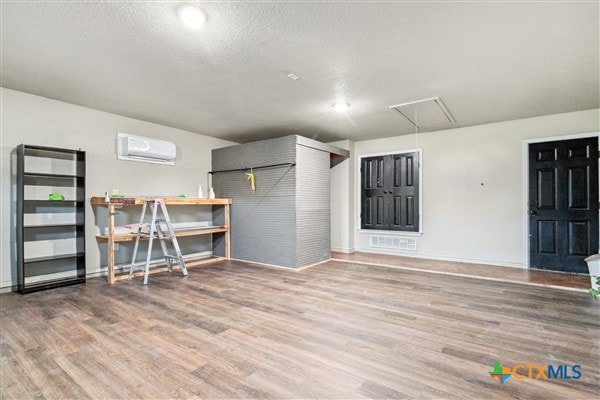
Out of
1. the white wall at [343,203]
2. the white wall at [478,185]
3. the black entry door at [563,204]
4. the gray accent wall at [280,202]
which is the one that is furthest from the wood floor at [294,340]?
the white wall at [343,203]

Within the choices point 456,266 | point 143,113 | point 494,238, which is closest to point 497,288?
point 456,266

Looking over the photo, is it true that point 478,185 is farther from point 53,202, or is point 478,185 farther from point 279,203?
point 53,202

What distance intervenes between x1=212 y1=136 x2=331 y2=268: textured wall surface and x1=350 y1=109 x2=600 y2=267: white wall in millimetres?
1973

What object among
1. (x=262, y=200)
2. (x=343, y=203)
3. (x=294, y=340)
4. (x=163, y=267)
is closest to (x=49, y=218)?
(x=163, y=267)

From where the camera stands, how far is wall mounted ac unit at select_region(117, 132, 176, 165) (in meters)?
4.55

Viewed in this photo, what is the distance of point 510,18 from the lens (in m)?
2.17

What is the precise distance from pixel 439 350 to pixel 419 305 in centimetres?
98

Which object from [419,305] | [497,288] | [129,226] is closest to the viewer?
[419,305]

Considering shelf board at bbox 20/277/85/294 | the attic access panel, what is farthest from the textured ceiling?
shelf board at bbox 20/277/85/294

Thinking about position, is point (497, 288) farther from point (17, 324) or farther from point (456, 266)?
point (17, 324)

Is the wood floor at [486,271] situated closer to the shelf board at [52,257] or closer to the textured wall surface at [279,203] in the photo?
the textured wall surface at [279,203]

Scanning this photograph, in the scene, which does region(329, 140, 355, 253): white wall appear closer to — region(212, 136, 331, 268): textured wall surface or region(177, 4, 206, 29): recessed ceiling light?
region(212, 136, 331, 268): textured wall surface

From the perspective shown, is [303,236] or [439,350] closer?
[439,350]

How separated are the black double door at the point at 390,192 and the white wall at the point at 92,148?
3434 millimetres
